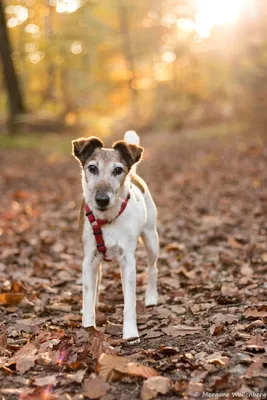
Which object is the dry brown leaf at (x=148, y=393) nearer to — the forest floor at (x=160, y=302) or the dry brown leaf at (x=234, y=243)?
the forest floor at (x=160, y=302)

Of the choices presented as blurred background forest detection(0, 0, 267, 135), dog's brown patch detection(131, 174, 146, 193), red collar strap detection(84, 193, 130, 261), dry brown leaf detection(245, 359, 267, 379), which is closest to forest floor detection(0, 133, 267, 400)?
dry brown leaf detection(245, 359, 267, 379)

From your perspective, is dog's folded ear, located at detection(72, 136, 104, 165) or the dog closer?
the dog

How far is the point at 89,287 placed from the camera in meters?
4.99

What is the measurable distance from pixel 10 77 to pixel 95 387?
1979 centimetres

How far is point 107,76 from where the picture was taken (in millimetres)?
36844

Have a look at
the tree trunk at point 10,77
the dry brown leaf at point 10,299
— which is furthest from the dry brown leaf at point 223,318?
the tree trunk at point 10,77

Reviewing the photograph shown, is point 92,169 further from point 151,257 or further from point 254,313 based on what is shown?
point 254,313

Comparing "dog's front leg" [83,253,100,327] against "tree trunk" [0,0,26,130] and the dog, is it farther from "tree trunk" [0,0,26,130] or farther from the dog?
"tree trunk" [0,0,26,130]

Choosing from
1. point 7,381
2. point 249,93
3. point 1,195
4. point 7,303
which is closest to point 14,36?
point 249,93

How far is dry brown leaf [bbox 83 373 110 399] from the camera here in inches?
140

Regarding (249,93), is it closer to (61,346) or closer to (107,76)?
(61,346)

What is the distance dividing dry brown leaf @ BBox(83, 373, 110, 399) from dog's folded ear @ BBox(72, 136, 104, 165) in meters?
2.09

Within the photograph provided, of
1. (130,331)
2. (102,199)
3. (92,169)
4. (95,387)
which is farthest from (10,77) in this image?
(95,387)

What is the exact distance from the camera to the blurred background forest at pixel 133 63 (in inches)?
667
